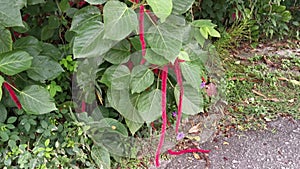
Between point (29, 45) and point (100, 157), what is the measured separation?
1.86 feet

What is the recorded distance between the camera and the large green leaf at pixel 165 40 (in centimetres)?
145

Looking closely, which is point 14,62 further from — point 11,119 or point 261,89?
point 261,89

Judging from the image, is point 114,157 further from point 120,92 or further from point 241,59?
point 241,59

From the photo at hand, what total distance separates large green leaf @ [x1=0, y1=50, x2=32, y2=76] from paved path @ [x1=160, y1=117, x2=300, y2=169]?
0.89m

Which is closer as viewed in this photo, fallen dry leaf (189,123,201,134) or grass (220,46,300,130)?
fallen dry leaf (189,123,201,134)

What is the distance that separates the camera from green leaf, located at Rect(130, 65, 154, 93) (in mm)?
1602

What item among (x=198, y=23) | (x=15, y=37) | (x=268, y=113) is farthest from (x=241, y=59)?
(x=15, y=37)

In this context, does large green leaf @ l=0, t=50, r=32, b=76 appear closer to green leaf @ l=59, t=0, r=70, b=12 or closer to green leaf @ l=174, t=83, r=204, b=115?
green leaf @ l=59, t=0, r=70, b=12

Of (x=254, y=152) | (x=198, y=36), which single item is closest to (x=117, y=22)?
(x=198, y=36)

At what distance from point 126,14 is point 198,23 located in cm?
51

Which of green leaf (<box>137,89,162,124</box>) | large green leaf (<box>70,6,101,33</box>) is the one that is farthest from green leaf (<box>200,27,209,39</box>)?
large green leaf (<box>70,6,101,33</box>)

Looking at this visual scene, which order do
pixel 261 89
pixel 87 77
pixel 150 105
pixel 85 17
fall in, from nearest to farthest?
pixel 85 17, pixel 150 105, pixel 87 77, pixel 261 89

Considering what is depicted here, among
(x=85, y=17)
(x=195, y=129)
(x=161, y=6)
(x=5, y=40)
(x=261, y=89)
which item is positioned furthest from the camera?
(x=261, y=89)

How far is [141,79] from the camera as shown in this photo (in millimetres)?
1602
